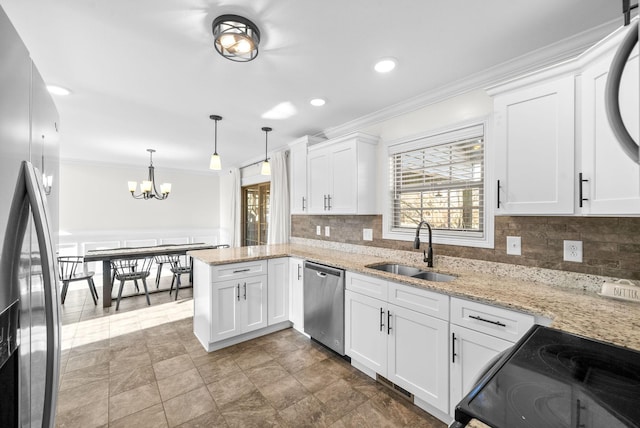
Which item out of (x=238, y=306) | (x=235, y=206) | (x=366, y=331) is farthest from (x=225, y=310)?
(x=235, y=206)

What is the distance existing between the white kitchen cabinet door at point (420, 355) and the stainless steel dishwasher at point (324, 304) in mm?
551

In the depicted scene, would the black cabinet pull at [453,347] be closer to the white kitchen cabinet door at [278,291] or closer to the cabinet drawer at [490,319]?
the cabinet drawer at [490,319]

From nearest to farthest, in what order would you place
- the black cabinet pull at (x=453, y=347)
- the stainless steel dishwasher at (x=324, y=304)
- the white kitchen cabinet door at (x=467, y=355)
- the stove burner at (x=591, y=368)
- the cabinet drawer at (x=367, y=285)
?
the stove burner at (x=591, y=368) → the white kitchen cabinet door at (x=467, y=355) → the black cabinet pull at (x=453, y=347) → the cabinet drawer at (x=367, y=285) → the stainless steel dishwasher at (x=324, y=304)

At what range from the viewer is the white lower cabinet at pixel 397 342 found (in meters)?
1.83

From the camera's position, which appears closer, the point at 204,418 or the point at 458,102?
the point at 204,418

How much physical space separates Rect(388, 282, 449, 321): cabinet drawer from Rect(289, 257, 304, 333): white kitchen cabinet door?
47.1 inches

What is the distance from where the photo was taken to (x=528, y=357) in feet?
3.09

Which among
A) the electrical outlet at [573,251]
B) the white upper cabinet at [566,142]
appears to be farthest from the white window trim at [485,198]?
the electrical outlet at [573,251]

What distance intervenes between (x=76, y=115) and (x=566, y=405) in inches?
176

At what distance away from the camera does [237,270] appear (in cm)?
285

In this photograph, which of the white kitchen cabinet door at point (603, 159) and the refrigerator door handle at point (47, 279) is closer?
the refrigerator door handle at point (47, 279)

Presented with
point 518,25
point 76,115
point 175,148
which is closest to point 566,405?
point 518,25

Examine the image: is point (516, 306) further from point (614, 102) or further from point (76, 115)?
point (76, 115)

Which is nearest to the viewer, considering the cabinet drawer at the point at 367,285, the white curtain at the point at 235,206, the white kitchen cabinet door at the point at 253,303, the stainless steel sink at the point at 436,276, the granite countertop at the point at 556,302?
the granite countertop at the point at 556,302
